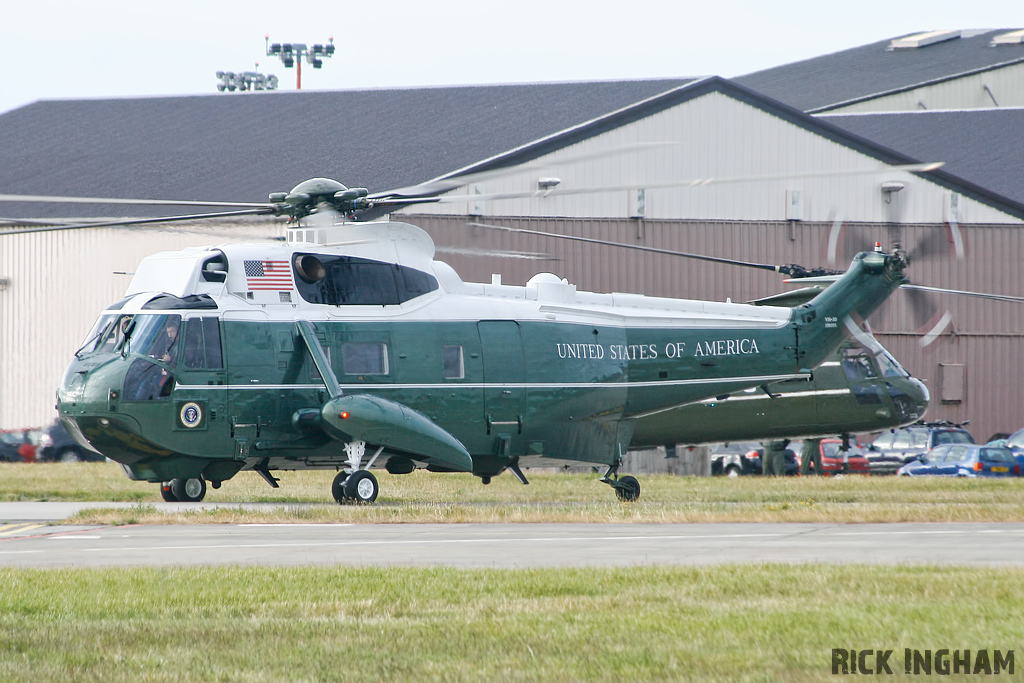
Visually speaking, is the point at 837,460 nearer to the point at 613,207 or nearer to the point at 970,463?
the point at 970,463

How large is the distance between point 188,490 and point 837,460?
75.6ft

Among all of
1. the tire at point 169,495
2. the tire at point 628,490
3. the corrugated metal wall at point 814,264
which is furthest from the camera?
the corrugated metal wall at point 814,264

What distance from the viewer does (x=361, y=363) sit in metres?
20.6

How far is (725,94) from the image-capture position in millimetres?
44062

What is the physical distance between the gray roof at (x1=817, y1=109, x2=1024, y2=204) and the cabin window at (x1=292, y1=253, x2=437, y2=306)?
120 feet

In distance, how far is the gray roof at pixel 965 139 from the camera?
5334cm

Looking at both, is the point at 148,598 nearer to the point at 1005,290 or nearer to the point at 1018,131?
the point at 1005,290

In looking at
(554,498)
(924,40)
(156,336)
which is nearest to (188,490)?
(156,336)

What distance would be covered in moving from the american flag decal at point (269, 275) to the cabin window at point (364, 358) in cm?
133

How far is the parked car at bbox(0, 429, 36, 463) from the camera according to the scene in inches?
1703

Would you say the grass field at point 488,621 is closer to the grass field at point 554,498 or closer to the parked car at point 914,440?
the grass field at point 554,498

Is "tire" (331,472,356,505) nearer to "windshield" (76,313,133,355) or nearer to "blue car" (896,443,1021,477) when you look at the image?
"windshield" (76,313,133,355)

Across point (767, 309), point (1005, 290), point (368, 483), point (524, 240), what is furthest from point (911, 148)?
point (368, 483)

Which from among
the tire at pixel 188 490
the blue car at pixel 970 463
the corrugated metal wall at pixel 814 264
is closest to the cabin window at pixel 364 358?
the tire at pixel 188 490
